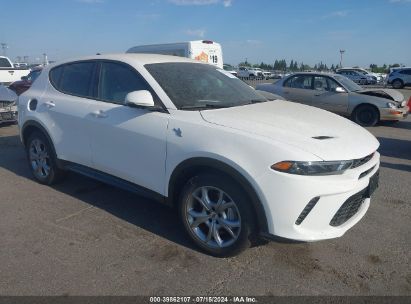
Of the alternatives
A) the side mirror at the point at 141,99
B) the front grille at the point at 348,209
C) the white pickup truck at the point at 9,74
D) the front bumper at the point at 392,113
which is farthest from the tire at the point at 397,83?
the side mirror at the point at 141,99

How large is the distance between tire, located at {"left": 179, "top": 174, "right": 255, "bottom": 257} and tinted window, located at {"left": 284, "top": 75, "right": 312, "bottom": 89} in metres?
8.87

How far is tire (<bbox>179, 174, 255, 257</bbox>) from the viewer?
3.03 metres

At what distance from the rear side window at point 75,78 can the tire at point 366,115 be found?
27.8 ft

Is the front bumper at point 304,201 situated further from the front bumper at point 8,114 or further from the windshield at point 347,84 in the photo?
the windshield at point 347,84

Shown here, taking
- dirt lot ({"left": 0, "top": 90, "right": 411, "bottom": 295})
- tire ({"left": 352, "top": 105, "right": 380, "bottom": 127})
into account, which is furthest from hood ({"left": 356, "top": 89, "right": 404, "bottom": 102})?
dirt lot ({"left": 0, "top": 90, "right": 411, "bottom": 295})

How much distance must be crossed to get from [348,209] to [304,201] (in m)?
0.54

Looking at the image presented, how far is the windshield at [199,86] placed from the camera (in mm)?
3627

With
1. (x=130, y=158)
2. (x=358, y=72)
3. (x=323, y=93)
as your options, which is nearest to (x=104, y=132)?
(x=130, y=158)

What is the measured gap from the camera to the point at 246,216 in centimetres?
300

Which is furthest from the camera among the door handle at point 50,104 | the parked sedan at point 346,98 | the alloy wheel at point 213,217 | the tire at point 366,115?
the tire at point 366,115

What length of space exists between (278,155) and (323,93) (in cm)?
887

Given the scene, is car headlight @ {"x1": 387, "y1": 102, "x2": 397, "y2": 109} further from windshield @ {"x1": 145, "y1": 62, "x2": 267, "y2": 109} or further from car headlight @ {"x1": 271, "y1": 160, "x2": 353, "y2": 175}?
car headlight @ {"x1": 271, "y1": 160, "x2": 353, "y2": 175}

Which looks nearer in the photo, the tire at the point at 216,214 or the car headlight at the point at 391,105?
the tire at the point at 216,214

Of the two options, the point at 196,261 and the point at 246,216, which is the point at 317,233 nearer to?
the point at 246,216
